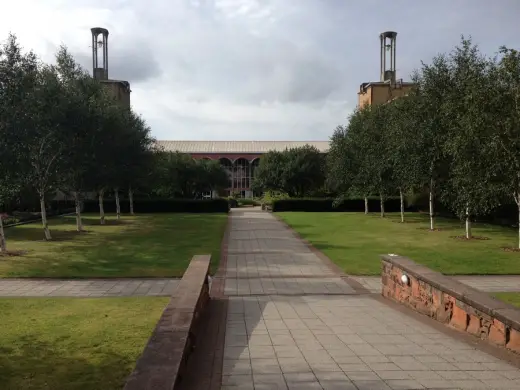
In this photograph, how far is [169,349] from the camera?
402cm

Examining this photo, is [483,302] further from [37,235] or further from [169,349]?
[37,235]

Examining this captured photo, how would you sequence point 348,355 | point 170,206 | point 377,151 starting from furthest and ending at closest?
point 170,206
point 377,151
point 348,355

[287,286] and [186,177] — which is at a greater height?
[186,177]

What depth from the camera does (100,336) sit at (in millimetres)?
5961

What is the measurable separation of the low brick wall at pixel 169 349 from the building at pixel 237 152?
84.1 meters

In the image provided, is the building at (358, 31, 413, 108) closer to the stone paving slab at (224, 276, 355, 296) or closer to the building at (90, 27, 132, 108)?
the building at (90, 27, 132, 108)

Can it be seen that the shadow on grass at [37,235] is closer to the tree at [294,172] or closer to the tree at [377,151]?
the tree at [377,151]

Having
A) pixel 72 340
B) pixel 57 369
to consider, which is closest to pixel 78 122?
pixel 72 340

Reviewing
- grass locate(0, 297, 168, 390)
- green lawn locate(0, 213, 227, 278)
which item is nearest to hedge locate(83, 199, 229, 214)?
green lawn locate(0, 213, 227, 278)

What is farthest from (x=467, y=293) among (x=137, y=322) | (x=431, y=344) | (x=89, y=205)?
(x=89, y=205)

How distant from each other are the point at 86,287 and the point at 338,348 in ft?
22.2

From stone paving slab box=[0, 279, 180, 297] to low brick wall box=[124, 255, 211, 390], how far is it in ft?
11.8

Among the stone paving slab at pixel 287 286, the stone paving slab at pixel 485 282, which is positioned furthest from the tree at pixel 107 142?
the stone paving slab at pixel 485 282

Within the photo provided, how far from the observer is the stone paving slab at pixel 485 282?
10.1 meters
